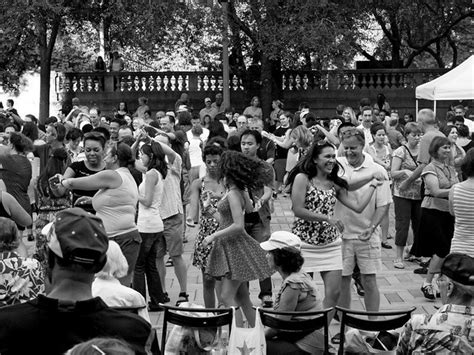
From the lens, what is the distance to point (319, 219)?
777 centimetres

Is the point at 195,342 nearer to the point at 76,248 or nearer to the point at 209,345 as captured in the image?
the point at 209,345

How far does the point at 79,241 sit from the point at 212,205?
4.94 metres

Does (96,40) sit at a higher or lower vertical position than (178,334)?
higher

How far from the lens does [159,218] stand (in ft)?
31.5

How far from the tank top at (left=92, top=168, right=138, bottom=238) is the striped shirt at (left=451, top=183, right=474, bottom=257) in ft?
8.84

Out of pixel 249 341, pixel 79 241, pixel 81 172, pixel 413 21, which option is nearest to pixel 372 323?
pixel 249 341

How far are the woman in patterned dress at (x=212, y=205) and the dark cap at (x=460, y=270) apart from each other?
12.4ft

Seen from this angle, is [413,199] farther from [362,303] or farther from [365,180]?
[365,180]

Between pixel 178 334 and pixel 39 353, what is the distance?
9.05 ft

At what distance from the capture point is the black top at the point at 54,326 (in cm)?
363

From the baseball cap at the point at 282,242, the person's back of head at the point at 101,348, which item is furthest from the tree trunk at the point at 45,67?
the person's back of head at the point at 101,348

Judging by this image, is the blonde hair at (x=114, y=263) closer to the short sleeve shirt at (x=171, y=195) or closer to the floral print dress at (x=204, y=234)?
the floral print dress at (x=204, y=234)

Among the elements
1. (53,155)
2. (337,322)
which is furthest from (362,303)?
(53,155)

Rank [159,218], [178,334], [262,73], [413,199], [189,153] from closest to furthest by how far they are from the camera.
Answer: [178,334]
[159,218]
[413,199]
[189,153]
[262,73]
